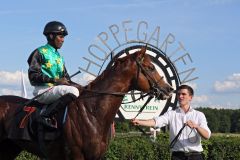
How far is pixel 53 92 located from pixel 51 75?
39 cm

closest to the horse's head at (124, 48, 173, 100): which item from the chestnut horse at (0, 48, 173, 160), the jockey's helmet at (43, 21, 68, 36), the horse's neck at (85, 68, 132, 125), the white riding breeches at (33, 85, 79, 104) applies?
the chestnut horse at (0, 48, 173, 160)

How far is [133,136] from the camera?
38.3 ft

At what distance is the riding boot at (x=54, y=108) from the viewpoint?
659 cm

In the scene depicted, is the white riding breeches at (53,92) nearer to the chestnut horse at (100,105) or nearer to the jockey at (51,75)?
the jockey at (51,75)

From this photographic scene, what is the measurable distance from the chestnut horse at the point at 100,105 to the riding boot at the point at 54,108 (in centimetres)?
12

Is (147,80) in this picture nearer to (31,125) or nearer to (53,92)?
(53,92)

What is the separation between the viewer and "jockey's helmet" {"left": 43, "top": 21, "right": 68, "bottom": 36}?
7074 millimetres

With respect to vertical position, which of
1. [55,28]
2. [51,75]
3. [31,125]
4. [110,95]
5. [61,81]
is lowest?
[31,125]

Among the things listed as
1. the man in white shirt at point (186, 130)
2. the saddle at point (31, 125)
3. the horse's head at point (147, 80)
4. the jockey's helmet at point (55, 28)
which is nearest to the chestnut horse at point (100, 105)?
the horse's head at point (147, 80)

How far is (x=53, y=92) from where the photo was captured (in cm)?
677

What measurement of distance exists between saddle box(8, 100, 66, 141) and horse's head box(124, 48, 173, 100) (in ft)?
3.68

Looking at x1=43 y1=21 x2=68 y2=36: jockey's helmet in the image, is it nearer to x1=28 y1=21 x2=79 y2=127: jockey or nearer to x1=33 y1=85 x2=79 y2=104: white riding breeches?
x1=28 y1=21 x2=79 y2=127: jockey

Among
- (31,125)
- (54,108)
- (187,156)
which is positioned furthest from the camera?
(31,125)

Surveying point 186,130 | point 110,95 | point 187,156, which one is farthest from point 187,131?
point 110,95
